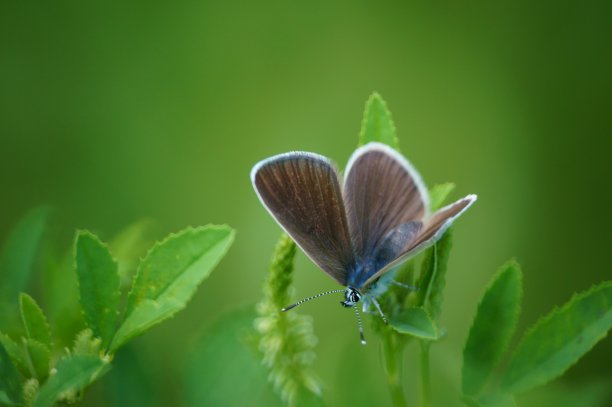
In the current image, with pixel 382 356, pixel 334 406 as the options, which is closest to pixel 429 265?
pixel 382 356

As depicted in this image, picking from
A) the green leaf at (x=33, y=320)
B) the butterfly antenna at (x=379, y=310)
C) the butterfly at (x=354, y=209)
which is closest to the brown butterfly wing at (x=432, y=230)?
the butterfly at (x=354, y=209)

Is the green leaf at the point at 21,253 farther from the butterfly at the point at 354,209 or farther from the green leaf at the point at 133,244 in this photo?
the butterfly at the point at 354,209

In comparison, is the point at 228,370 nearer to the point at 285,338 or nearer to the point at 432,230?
the point at 285,338

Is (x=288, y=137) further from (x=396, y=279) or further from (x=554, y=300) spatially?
(x=396, y=279)

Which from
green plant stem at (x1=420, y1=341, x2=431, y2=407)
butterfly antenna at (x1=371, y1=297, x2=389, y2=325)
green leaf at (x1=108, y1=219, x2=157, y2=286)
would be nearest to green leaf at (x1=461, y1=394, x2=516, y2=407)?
green plant stem at (x1=420, y1=341, x2=431, y2=407)

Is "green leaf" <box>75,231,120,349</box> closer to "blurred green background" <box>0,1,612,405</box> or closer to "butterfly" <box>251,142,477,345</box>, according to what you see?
"butterfly" <box>251,142,477,345</box>

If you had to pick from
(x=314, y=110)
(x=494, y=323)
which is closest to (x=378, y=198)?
(x=494, y=323)
